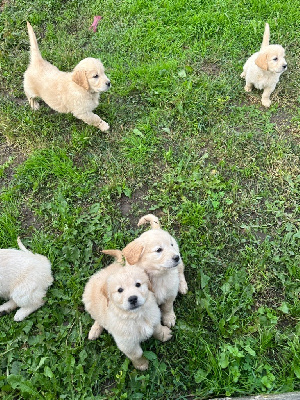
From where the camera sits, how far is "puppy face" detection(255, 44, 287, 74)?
448 centimetres

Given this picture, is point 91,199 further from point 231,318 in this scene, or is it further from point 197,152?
point 231,318

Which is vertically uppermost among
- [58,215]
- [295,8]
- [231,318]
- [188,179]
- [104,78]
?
[295,8]

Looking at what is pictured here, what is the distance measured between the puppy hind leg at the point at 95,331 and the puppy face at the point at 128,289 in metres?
0.68

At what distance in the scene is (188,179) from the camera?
4270 mm

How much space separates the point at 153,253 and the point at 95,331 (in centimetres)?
94

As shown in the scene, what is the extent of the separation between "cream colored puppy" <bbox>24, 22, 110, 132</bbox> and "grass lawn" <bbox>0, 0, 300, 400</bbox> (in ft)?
0.87

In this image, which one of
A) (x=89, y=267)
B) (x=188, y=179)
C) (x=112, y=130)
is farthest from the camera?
(x=112, y=130)

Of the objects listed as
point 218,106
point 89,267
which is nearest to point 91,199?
point 89,267

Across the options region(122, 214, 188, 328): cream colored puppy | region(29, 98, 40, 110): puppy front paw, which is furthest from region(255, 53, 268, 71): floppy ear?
region(29, 98, 40, 110): puppy front paw

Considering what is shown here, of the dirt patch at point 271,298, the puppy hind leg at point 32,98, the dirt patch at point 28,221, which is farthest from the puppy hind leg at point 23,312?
the puppy hind leg at point 32,98

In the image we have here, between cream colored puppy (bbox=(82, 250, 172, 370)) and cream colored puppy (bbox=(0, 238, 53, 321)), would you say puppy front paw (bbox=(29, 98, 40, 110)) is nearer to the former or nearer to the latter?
cream colored puppy (bbox=(0, 238, 53, 321))

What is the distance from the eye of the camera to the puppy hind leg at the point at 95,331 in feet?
10.8

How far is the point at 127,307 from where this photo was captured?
8.71ft

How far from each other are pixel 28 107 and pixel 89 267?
251 cm
